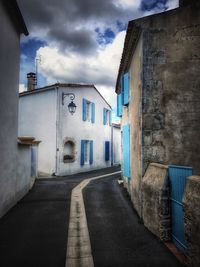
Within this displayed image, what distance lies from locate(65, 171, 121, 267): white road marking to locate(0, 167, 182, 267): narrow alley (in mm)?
105

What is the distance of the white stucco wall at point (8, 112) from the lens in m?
7.43

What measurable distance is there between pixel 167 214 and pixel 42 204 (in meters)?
4.76

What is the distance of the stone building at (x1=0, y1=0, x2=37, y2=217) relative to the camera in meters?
7.46

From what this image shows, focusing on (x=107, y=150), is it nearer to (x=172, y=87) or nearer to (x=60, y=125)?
(x=60, y=125)

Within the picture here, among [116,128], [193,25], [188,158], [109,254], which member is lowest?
[109,254]

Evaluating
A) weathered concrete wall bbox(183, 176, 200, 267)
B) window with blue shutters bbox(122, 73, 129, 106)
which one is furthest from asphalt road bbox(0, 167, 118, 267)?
window with blue shutters bbox(122, 73, 129, 106)

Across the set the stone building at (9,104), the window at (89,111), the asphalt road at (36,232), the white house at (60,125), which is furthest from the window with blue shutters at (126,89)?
the window at (89,111)

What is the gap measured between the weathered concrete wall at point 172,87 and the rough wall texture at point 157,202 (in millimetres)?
824

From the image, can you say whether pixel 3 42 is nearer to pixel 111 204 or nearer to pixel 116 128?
pixel 111 204

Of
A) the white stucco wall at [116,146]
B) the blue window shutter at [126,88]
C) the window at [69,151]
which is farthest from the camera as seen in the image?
the white stucco wall at [116,146]

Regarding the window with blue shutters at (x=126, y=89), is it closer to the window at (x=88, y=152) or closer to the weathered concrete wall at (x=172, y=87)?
the weathered concrete wall at (x=172, y=87)

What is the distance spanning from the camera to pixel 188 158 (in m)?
7.43

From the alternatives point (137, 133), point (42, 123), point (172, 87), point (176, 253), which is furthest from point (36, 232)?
point (42, 123)

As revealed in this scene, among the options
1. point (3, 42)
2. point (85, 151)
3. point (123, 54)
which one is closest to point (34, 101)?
point (85, 151)
